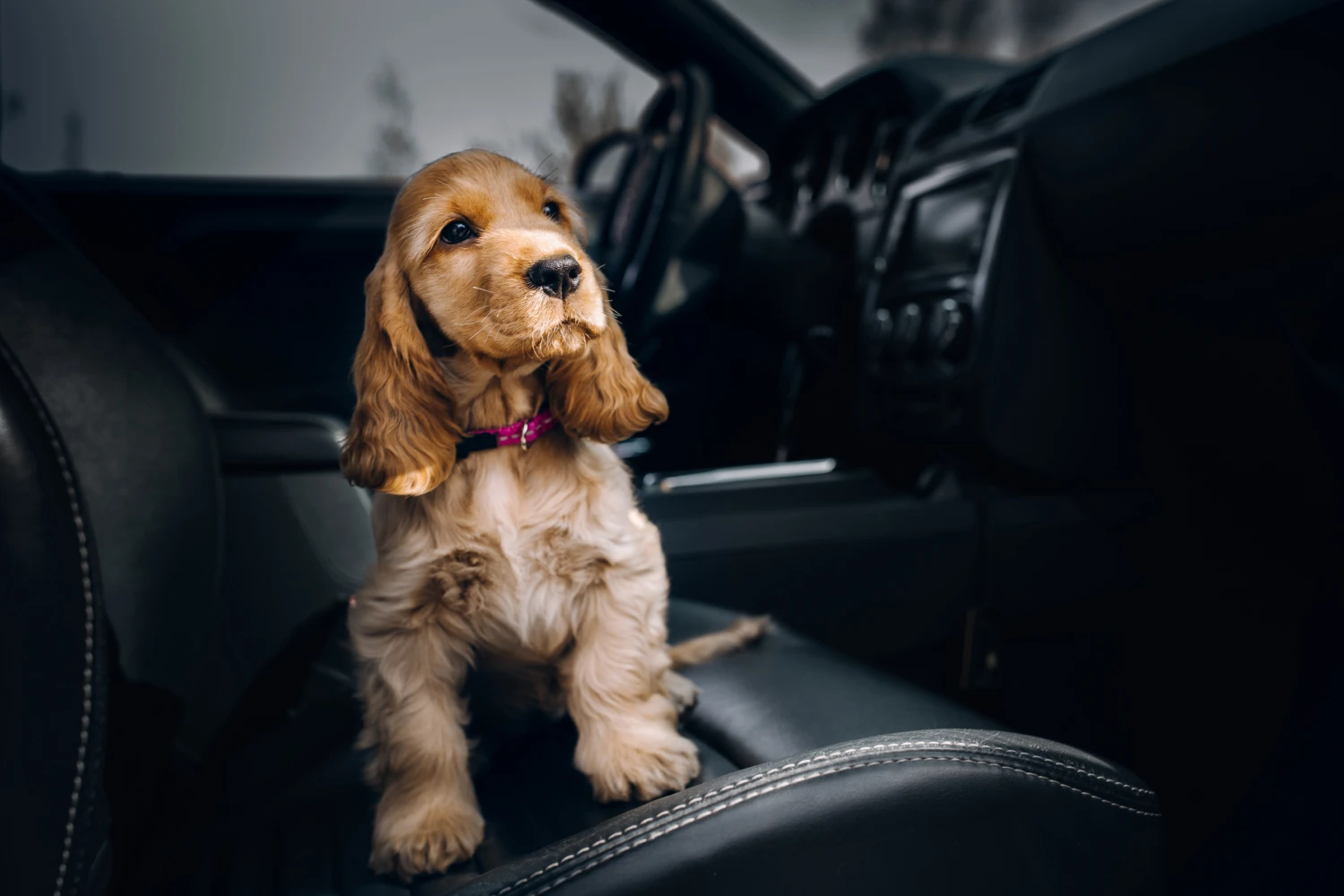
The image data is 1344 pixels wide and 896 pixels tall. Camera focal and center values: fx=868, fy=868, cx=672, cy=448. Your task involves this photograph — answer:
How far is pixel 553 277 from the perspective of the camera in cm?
66

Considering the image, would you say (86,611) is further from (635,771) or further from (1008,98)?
(1008,98)

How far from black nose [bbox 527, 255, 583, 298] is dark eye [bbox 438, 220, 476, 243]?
8 centimetres

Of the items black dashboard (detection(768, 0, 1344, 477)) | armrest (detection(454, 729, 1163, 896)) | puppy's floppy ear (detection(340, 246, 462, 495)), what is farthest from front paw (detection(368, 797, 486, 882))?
black dashboard (detection(768, 0, 1344, 477))

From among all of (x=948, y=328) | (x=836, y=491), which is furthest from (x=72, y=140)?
(x=948, y=328)

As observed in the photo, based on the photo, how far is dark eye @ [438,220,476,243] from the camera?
699 millimetres

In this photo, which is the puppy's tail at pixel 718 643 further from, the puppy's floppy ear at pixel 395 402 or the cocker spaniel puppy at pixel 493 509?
the puppy's floppy ear at pixel 395 402

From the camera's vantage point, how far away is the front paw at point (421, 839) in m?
0.86

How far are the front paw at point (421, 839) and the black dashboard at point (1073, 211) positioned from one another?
134 centimetres

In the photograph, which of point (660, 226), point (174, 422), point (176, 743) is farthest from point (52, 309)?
point (660, 226)

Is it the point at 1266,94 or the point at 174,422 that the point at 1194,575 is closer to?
the point at 1266,94

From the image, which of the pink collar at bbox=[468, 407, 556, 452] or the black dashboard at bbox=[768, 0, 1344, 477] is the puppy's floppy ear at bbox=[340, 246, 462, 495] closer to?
the pink collar at bbox=[468, 407, 556, 452]

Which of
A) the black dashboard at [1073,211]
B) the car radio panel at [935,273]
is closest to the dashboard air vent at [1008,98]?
the black dashboard at [1073,211]

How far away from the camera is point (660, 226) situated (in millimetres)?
1697

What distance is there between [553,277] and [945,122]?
1777mm
